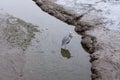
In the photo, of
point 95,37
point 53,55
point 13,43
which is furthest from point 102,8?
point 13,43

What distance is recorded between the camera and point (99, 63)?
33.7ft

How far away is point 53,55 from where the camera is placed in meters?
11.0

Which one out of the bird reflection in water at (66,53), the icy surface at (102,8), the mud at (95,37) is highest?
the icy surface at (102,8)

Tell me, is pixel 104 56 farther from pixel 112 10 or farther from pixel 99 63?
pixel 112 10

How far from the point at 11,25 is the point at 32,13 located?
260cm

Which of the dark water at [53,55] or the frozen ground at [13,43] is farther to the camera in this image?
the dark water at [53,55]

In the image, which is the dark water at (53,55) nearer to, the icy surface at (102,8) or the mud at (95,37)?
the mud at (95,37)

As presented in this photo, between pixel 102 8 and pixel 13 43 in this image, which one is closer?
pixel 13 43

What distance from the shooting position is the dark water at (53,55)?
973cm

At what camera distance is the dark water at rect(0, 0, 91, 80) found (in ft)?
31.9

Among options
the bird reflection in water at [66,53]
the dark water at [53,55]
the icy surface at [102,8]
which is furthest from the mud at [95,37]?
the bird reflection in water at [66,53]

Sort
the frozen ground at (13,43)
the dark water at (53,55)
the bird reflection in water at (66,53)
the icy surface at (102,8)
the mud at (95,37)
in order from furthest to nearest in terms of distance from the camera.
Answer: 1. the icy surface at (102,8)
2. the bird reflection in water at (66,53)
3. the mud at (95,37)
4. the dark water at (53,55)
5. the frozen ground at (13,43)

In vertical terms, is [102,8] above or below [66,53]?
above

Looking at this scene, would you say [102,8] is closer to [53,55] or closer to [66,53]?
[66,53]
